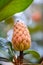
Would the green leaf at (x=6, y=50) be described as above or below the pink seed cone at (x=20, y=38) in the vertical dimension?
below

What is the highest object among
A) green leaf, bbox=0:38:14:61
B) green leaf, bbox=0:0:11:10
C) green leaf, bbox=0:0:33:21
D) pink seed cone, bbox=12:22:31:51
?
green leaf, bbox=0:0:11:10

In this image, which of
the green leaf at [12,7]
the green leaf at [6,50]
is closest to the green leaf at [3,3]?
the green leaf at [12,7]

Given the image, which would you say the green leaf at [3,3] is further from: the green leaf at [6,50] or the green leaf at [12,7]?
the green leaf at [6,50]

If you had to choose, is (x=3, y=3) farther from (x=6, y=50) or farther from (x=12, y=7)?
(x=6, y=50)

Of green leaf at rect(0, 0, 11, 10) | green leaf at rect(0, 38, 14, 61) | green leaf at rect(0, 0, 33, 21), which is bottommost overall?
green leaf at rect(0, 38, 14, 61)

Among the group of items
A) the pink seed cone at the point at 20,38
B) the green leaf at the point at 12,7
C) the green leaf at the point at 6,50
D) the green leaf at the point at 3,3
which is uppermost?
the green leaf at the point at 3,3

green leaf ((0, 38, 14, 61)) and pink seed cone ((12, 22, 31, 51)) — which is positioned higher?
pink seed cone ((12, 22, 31, 51))

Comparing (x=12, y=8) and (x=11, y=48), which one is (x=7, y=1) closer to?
(x=12, y=8)

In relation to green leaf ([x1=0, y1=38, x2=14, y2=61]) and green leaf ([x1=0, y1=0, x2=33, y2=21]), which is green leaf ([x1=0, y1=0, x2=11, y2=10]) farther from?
green leaf ([x1=0, y1=38, x2=14, y2=61])

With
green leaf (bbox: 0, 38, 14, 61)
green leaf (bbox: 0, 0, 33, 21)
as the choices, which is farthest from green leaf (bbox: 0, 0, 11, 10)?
green leaf (bbox: 0, 38, 14, 61)
